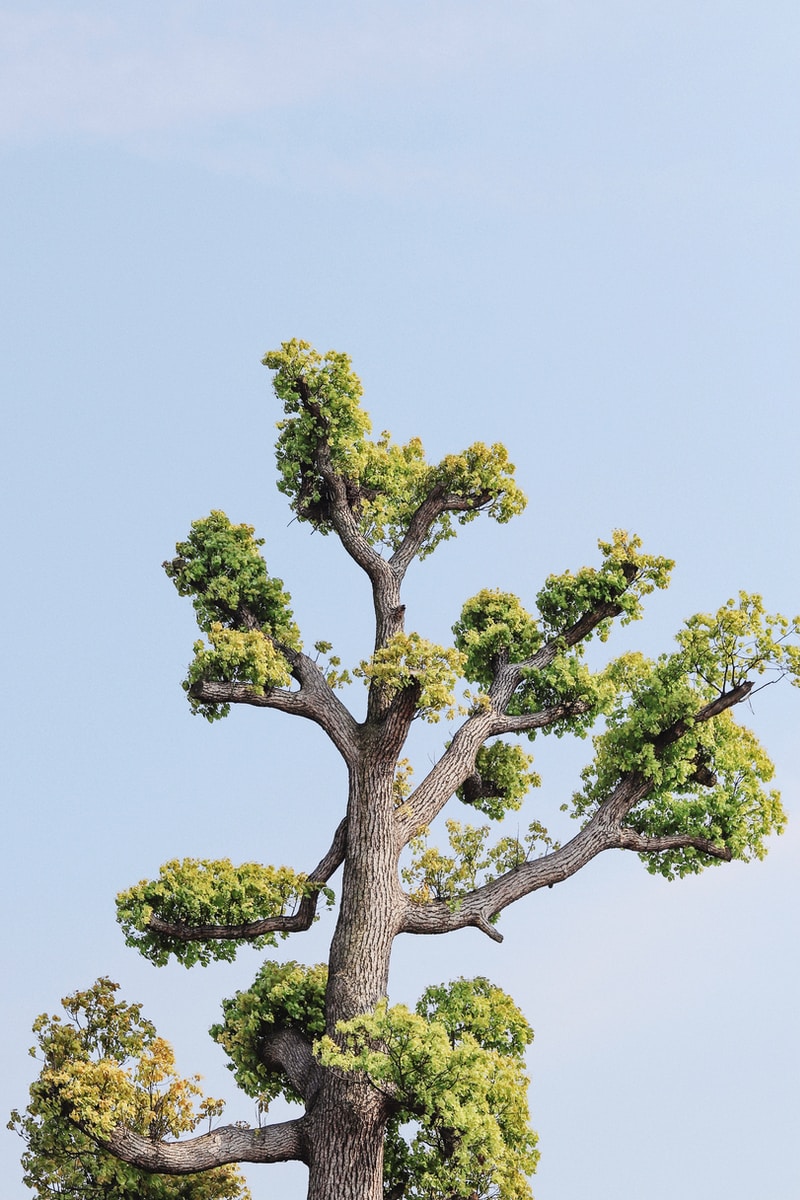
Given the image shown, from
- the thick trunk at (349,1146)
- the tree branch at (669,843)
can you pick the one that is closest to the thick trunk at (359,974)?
the thick trunk at (349,1146)

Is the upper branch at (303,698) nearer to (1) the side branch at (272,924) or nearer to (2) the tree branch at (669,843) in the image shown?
(1) the side branch at (272,924)

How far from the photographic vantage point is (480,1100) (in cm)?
1077

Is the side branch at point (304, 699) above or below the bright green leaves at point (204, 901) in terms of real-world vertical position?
above

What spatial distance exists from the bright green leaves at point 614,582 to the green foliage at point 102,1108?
6.01 m

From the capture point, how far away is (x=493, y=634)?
46.0 feet

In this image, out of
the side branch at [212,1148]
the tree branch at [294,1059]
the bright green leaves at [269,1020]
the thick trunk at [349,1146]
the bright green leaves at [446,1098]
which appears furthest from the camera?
the bright green leaves at [269,1020]

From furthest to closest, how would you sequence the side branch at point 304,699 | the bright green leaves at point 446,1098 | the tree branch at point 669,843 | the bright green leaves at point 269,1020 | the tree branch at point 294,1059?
the tree branch at point 669,843 → the side branch at point 304,699 → the bright green leaves at point 269,1020 → the tree branch at point 294,1059 → the bright green leaves at point 446,1098

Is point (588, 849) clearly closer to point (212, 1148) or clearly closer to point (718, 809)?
point (718, 809)

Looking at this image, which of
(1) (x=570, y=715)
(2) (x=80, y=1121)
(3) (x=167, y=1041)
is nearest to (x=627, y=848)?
(1) (x=570, y=715)

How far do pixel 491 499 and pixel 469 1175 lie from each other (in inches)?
274

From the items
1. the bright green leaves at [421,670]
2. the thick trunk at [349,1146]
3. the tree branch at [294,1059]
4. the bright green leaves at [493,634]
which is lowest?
the thick trunk at [349,1146]

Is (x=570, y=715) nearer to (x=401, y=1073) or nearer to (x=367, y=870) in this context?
(x=367, y=870)

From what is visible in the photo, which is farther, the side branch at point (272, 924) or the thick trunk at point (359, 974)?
the side branch at point (272, 924)

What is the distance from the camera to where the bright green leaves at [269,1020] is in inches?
491
